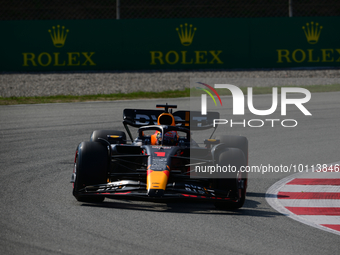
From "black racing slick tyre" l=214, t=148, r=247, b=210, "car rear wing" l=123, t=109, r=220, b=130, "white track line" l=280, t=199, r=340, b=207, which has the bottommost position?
"white track line" l=280, t=199, r=340, b=207

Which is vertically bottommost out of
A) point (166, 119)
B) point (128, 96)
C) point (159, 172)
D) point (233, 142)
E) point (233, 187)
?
point (233, 187)

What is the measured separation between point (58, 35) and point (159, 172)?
43.5ft

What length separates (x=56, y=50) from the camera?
18219 mm

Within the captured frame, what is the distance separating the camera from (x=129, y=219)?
5480 mm

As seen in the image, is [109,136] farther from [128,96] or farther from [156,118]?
[128,96]

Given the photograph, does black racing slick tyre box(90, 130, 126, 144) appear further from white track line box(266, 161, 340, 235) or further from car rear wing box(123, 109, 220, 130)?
white track line box(266, 161, 340, 235)

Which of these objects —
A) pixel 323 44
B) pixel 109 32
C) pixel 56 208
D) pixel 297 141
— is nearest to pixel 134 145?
pixel 56 208

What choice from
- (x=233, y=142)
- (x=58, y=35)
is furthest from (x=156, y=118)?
(x=58, y=35)

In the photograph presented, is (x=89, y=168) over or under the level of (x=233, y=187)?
over

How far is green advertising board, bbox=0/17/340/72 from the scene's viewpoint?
18109 mm

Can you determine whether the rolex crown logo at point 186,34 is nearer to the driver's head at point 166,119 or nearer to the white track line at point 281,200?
the white track line at point 281,200

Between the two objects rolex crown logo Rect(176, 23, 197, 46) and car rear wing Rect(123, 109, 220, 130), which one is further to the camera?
rolex crown logo Rect(176, 23, 197, 46)

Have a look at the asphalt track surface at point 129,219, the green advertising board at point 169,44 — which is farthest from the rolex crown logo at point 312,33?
the asphalt track surface at point 129,219

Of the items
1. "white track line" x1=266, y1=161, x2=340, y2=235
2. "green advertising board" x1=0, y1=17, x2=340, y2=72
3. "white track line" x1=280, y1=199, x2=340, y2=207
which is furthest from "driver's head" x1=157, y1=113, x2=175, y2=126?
"green advertising board" x1=0, y1=17, x2=340, y2=72
